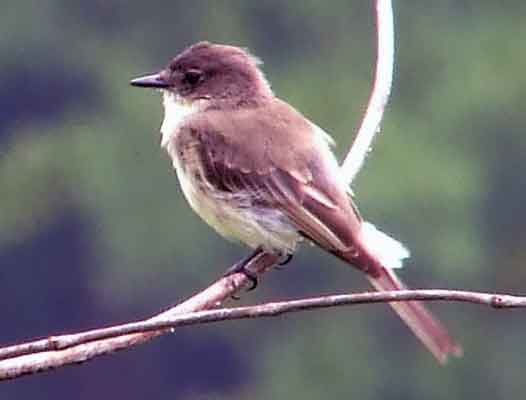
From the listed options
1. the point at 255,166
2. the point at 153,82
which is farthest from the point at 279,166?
the point at 153,82

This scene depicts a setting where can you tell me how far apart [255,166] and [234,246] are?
1970 centimetres

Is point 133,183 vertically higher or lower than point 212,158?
lower

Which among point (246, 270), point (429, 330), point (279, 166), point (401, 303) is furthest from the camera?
point (279, 166)

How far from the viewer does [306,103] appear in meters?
28.8

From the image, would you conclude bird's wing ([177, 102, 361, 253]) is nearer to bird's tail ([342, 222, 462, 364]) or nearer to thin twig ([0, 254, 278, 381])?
bird's tail ([342, 222, 462, 364])

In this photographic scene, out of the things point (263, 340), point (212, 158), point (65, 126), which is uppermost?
point (212, 158)

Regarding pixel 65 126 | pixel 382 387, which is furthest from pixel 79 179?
pixel 382 387

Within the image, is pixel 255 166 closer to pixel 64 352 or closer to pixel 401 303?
pixel 401 303

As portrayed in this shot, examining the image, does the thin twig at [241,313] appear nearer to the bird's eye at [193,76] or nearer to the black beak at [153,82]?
the black beak at [153,82]

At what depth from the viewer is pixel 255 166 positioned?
6.88 m

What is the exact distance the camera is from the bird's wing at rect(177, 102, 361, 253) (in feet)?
21.5

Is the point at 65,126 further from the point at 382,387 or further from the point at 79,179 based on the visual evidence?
the point at 382,387

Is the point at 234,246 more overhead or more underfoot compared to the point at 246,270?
more underfoot

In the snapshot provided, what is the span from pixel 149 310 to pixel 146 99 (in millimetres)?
2593
